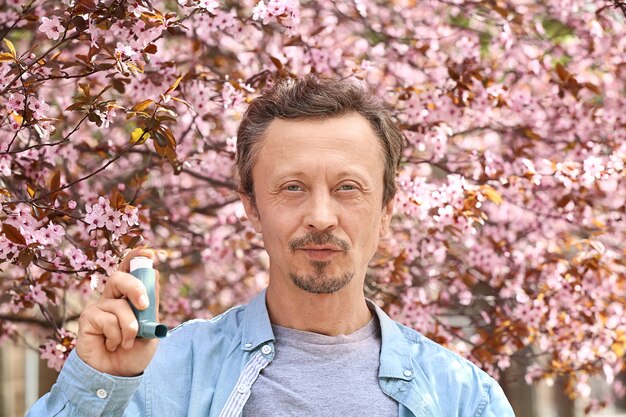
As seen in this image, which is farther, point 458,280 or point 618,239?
point 618,239

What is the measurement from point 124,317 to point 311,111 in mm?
871

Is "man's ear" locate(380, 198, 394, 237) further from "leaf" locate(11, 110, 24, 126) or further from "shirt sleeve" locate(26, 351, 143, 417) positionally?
"leaf" locate(11, 110, 24, 126)

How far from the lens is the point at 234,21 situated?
12.5 ft

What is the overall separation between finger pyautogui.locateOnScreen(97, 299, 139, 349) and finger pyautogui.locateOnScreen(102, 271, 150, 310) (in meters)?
0.02

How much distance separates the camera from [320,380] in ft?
8.13

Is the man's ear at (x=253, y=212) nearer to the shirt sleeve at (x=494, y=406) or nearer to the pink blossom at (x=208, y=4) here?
the pink blossom at (x=208, y=4)

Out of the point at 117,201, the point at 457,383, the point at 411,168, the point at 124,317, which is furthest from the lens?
the point at 411,168

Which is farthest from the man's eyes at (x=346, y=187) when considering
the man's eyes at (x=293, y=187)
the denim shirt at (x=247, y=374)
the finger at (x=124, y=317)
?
the finger at (x=124, y=317)

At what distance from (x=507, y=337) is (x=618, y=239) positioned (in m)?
1.36

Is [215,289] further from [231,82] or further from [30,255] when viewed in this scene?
[30,255]

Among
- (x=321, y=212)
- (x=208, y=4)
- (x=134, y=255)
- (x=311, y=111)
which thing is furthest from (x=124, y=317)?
(x=208, y=4)

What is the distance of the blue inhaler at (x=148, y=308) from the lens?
6.55ft

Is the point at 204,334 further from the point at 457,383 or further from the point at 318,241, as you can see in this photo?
the point at 457,383

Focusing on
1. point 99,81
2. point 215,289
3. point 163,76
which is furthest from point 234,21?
point 215,289
